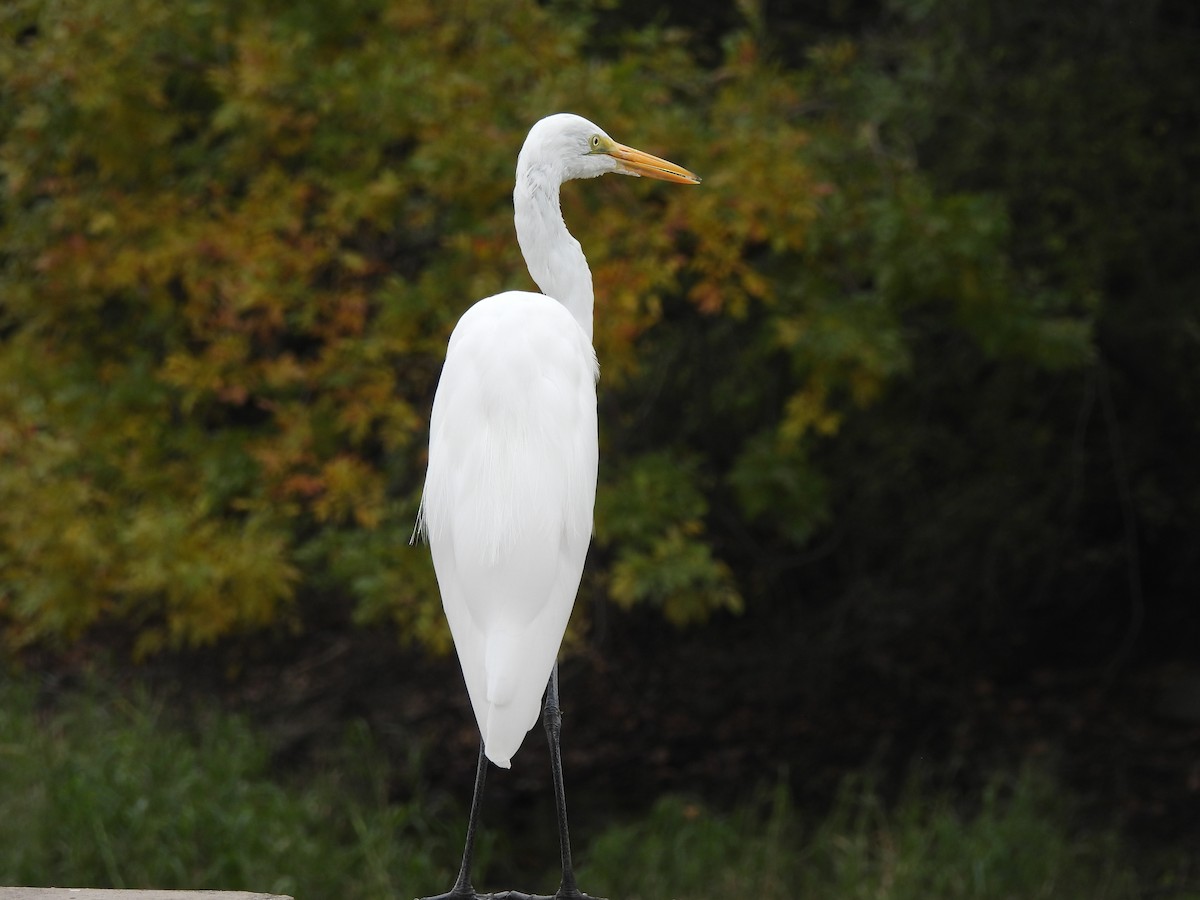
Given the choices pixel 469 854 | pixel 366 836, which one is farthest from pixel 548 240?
pixel 366 836

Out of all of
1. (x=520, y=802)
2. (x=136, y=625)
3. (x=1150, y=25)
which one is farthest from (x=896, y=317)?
(x=136, y=625)

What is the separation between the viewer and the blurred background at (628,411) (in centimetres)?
440

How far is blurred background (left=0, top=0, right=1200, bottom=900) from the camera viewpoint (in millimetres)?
4402

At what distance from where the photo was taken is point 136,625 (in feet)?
20.1

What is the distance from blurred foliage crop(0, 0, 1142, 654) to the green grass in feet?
1.72

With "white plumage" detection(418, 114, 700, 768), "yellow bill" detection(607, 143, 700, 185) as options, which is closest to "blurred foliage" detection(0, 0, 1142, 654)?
"yellow bill" detection(607, 143, 700, 185)

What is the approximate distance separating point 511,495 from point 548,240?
69cm

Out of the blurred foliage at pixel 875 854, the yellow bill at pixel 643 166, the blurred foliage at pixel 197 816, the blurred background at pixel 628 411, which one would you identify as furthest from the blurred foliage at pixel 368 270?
the blurred foliage at pixel 875 854

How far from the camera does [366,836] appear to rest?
4.67 metres

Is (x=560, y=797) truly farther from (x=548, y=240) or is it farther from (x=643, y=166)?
(x=643, y=166)

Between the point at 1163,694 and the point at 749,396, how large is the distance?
2.75 meters

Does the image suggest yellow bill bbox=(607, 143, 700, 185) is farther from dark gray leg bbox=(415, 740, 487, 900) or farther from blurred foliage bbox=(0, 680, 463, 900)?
blurred foliage bbox=(0, 680, 463, 900)

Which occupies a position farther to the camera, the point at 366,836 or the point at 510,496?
the point at 366,836

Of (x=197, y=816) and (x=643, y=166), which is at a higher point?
(x=643, y=166)
